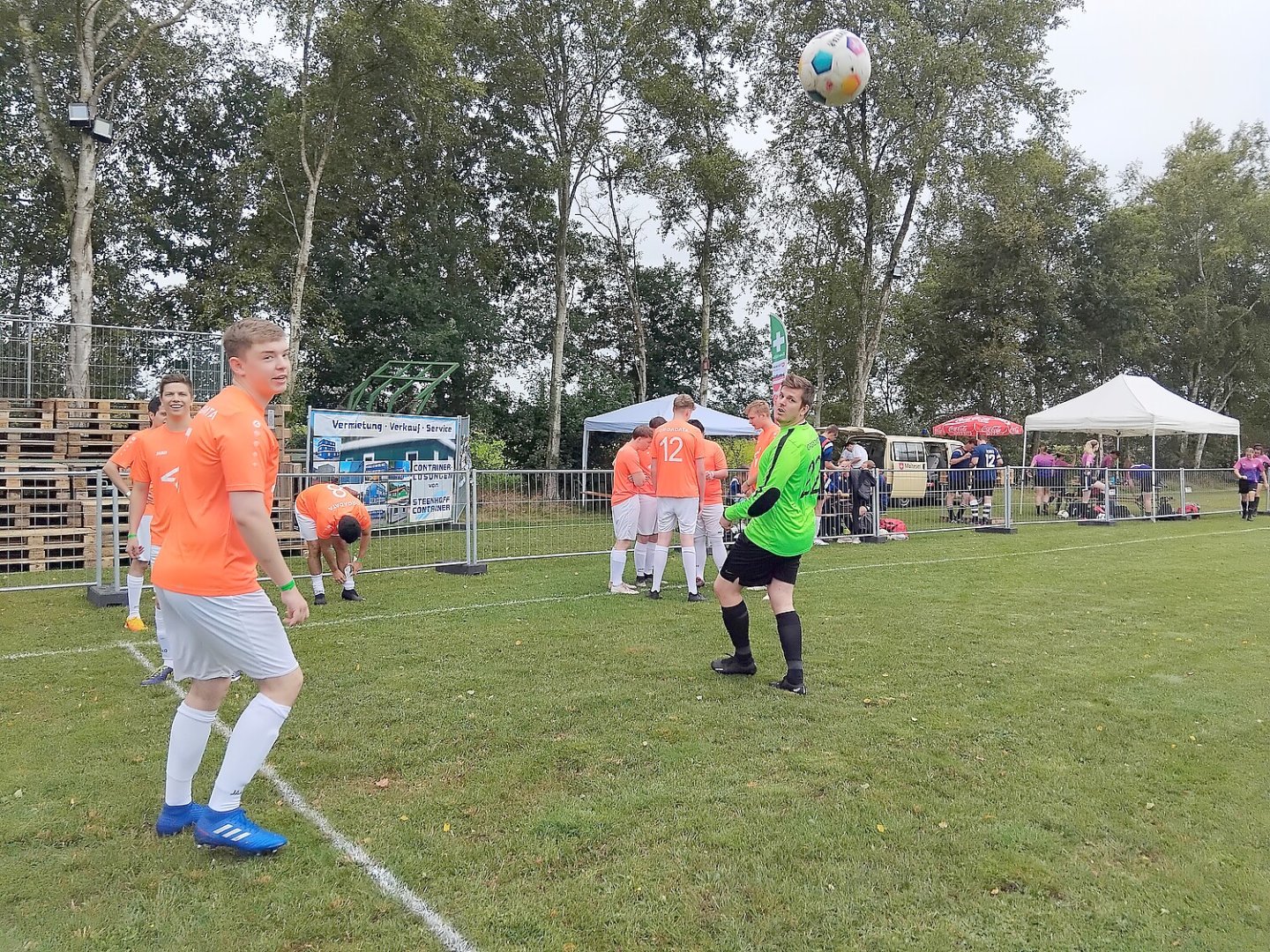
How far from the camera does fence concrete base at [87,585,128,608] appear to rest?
310 inches

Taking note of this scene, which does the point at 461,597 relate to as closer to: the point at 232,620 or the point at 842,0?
the point at 232,620

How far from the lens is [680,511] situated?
8.00m

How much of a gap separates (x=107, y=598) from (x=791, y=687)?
6913mm

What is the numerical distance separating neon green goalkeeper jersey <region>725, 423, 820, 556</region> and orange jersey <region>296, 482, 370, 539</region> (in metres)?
4.53

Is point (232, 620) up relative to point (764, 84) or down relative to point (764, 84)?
down

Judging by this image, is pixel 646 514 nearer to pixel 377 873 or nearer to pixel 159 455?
pixel 159 455

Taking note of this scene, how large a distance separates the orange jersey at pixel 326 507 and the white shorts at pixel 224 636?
4885mm

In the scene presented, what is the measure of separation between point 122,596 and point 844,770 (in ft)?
24.5

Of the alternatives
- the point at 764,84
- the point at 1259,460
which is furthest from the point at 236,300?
the point at 1259,460

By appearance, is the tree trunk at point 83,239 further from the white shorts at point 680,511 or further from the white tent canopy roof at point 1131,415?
the white tent canopy roof at point 1131,415

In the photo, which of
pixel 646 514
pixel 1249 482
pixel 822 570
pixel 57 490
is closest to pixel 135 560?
pixel 646 514

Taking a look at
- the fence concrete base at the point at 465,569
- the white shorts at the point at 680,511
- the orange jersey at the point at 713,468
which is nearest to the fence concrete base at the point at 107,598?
the fence concrete base at the point at 465,569

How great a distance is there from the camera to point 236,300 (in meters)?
18.4

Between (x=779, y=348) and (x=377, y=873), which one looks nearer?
(x=377, y=873)
